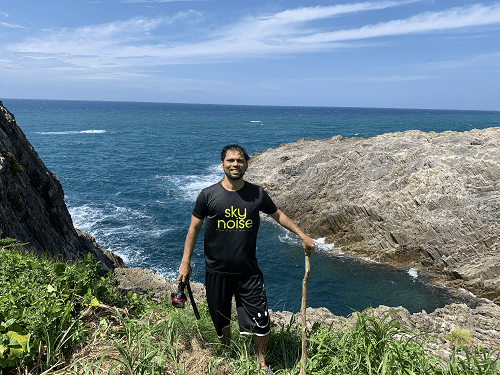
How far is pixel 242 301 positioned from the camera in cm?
441

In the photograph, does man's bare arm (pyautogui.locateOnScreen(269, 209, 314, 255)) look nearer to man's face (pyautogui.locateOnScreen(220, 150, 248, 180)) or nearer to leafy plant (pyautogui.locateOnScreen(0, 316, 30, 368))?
man's face (pyautogui.locateOnScreen(220, 150, 248, 180))

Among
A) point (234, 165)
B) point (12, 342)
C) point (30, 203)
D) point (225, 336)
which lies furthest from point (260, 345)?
point (30, 203)

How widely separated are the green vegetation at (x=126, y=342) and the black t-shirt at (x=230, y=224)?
951mm

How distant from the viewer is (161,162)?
178 feet

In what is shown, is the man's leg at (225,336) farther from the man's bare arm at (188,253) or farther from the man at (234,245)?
the man's bare arm at (188,253)

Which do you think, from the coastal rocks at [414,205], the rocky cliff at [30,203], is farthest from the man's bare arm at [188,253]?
the coastal rocks at [414,205]

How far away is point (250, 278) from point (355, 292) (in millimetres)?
16478

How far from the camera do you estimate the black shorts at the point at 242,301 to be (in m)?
4.28

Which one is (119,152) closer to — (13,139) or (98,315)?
(13,139)

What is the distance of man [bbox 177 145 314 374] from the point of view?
4195 mm

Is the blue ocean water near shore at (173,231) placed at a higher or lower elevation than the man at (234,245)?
lower

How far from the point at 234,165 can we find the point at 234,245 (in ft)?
3.26

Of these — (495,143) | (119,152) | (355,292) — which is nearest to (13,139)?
(355,292)

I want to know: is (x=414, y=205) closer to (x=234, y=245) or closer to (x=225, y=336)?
(x=225, y=336)
